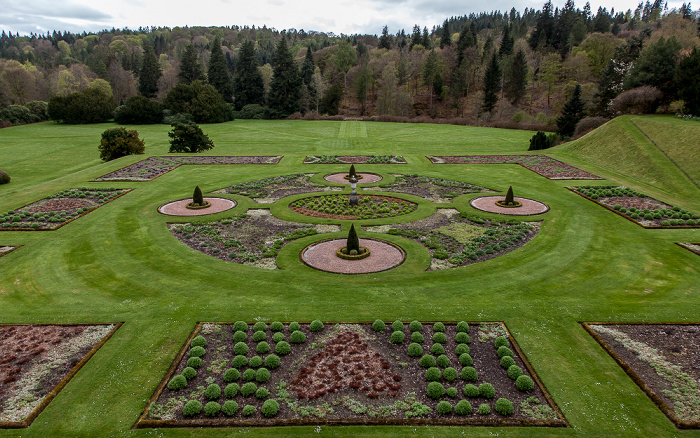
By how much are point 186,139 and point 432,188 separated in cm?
3305

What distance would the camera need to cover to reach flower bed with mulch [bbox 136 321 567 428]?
9656 mm

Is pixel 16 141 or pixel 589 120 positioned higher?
pixel 589 120

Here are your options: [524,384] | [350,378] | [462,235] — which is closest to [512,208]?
[462,235]

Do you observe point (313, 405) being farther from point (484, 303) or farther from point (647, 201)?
point (647, 201)

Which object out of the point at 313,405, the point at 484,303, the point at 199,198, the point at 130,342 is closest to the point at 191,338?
the point at 130,342

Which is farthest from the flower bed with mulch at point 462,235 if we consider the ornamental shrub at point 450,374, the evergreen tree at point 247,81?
the evergreen tree at point 247,81

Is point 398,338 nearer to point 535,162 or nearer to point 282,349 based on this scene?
point 282,349

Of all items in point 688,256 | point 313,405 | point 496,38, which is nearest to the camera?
point 313,405

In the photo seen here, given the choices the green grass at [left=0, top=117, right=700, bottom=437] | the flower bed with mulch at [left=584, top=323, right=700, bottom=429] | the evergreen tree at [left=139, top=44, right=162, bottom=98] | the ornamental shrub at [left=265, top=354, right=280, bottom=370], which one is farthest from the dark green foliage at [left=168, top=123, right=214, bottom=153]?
the evergreen tree at [left=139, top=44, right=162, bottom=98]

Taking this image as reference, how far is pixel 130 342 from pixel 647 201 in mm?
30864

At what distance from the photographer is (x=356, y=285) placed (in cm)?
1609

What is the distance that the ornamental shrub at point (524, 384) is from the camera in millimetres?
10422

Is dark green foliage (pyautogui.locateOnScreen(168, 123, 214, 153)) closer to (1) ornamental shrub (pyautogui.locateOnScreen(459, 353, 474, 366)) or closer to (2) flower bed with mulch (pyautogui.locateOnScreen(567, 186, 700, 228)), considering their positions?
(2) flower bed with mulch (pyautogui.locateOnScreen(567, 186, 700, 228))

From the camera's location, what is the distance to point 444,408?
970 cm
